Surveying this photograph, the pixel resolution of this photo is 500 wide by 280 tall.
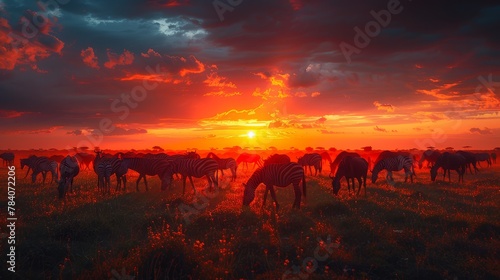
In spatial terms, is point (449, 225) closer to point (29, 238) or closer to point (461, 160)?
point (29, 238)

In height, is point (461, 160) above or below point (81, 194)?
above

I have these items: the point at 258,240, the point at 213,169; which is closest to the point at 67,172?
the point at 213,169

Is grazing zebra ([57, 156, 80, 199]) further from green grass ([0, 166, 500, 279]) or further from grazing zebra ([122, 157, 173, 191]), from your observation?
grazing zebra ([122, 157, 173, 191])

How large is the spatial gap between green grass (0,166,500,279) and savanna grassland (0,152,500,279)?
0.03 meters

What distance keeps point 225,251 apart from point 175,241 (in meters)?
1.57

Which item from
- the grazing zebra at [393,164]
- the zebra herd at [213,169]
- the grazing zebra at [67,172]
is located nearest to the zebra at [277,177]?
the zebra herd at [213,169]

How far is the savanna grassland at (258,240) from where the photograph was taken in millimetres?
8234

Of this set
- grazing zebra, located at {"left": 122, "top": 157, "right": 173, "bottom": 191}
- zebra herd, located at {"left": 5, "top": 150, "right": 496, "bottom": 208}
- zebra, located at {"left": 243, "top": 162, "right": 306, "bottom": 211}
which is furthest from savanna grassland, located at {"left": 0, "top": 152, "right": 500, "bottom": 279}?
grazing zebra, located at {"left": 122, "top": 157, "right": 173, "bottom": 191}

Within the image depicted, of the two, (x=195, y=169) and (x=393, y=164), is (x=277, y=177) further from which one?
(x=393, y=164)

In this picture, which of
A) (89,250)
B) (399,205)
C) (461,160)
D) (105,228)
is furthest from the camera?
(461,160)

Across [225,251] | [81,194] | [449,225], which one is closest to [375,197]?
[449,225]

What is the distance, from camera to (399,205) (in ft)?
54.3

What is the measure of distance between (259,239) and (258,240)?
0.89 feet

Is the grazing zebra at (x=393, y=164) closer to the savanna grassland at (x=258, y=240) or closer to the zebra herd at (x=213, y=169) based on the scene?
the zebra herd at (x=213, y=169)
